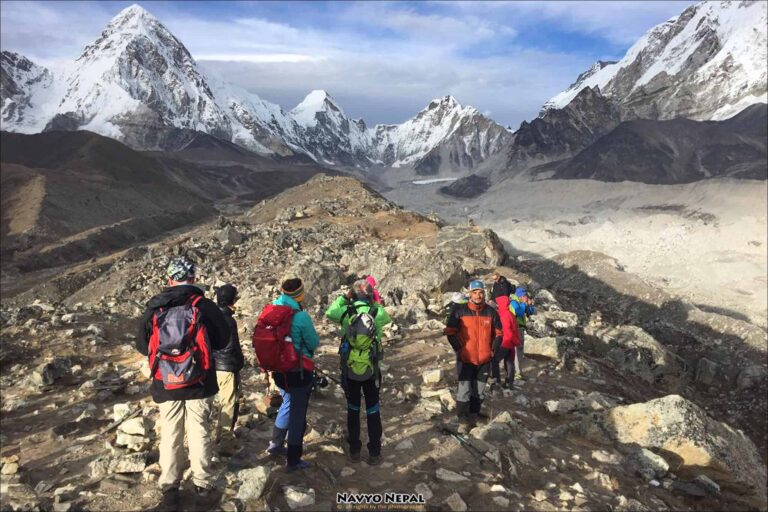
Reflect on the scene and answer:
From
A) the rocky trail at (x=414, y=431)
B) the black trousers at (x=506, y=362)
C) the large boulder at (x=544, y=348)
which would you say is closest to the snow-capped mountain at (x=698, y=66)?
the large boulder at (x=544, y=348)

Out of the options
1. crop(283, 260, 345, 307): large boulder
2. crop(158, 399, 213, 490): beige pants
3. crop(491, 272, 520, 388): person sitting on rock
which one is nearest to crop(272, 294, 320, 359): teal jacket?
crop(158, 399, 213, 490): beige pants

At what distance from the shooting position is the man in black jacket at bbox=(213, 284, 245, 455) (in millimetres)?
4746

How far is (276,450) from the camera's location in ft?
15.0

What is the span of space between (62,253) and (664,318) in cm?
3524

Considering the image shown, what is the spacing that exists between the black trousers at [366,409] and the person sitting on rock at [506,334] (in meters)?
2.68

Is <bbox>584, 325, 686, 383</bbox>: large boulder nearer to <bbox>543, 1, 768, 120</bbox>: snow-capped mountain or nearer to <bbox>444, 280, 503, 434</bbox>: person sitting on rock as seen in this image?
<bbox>444, 280, 503, 434</bbox>: person sitting on rock

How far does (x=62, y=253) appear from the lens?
114 ft

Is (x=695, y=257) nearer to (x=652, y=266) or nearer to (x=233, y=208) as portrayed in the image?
(x=652, y=266)

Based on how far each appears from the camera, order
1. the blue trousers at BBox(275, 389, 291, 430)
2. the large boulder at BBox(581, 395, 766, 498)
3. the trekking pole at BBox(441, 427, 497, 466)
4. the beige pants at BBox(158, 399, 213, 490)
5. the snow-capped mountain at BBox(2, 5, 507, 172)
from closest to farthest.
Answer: the beige pants at BBox(158, 399, 213, 490), the blue trousers at BBox(275, 389, 291, 430), the trekking pole at BBox(441, 427, 497, 466), the large boulder at BBox(581, 395, 766, 498), the snow-capped mountain at BBox(2, 5, 507, 172)

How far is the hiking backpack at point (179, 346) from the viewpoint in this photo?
3.57m

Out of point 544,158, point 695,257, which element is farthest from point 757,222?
point 544,158

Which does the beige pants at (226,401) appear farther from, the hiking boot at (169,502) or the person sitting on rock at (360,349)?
the hiking boot at (169,502)

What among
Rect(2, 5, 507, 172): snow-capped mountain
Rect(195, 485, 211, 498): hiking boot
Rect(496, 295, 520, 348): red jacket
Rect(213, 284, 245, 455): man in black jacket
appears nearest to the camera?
Rect(195, 485, 211, 498): hiking boot

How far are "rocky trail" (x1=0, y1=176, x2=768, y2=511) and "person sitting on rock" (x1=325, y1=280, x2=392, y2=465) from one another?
0.47 m
